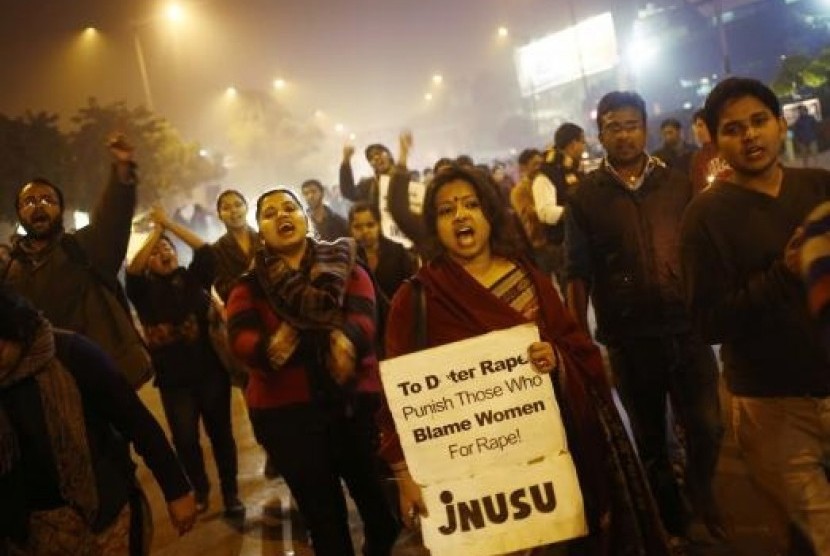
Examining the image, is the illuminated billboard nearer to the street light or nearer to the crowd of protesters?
the street light

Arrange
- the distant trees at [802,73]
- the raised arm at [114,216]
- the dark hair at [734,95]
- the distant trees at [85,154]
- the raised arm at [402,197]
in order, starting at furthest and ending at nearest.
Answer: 1. the distant trees at [802,73]
2. the distant trees at [85,154]
3. the raised arm at [402,197]
4. the raised arm at [114,216]
5. the dark hair at [734,95]

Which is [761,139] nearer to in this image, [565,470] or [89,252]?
[565,470]

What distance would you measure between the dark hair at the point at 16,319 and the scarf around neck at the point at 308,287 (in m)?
1.12

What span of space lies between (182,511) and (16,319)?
1.04 m

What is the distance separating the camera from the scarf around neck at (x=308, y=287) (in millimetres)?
3721

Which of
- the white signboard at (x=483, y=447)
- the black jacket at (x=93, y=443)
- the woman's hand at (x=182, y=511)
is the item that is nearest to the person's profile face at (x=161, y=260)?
the black jacket at (x=93, y=443)

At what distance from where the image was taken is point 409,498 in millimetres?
3070

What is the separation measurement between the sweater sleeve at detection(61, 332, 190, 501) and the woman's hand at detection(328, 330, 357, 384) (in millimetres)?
843

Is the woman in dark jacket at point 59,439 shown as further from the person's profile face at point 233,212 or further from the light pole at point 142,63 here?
the light pole at point 142,63

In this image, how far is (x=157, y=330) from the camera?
5758mm

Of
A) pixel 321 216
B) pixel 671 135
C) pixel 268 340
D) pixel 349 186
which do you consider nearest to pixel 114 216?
pixel 268 340

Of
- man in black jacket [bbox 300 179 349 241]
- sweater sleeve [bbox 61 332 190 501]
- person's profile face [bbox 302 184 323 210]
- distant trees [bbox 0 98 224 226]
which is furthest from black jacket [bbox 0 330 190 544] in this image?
distant trees [bbox 0 98 224 226]

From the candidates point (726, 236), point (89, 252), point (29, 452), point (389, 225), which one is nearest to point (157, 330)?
point (89, 252)

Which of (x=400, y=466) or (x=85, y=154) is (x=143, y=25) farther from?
(x=400, y=466)
